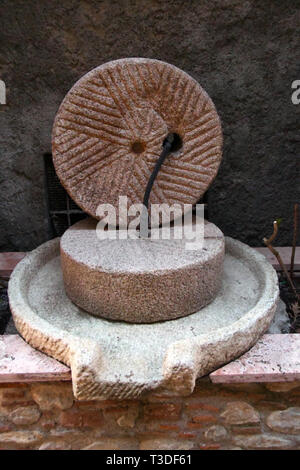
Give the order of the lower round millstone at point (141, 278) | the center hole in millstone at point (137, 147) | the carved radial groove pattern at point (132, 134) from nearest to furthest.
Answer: the lower round millstone at point (141, 278), the carved radial groove pattern at point (132, 134), the center hole in millstone at point (137, 147)

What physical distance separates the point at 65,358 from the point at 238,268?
4.08ft

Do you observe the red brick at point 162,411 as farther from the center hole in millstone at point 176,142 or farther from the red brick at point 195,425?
the center hole in millstone at point 176,142

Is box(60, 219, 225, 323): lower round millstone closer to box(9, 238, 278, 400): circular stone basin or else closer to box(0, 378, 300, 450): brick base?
box(9, 238, 278, 400): circular stone basin

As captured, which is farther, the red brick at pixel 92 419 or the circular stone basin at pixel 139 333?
the red brick at pixel 92 419

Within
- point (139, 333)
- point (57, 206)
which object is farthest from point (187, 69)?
point (139, 333)

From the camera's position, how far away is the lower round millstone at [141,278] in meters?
1.91

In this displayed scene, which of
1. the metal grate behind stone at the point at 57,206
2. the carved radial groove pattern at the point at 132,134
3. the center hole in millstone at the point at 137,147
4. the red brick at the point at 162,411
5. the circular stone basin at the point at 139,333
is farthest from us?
the metal grate behind stone at the point at 57,206

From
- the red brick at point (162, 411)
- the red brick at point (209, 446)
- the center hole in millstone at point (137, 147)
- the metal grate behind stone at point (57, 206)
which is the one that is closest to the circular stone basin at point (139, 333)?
the red brick at point (162, 411)

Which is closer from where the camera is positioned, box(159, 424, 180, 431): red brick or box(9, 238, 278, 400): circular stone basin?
box(9, 238, 278, 400): circular stone basin

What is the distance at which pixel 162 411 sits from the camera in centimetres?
176

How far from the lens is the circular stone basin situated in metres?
1.59

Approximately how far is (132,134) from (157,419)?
4.73ft

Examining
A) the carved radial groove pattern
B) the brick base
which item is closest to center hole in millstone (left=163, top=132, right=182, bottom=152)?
the carved radial groove pattern

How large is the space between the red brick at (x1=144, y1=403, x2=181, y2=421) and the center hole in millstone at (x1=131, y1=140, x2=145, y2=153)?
1.34 metres
